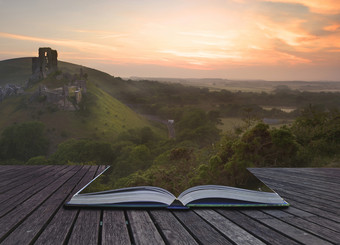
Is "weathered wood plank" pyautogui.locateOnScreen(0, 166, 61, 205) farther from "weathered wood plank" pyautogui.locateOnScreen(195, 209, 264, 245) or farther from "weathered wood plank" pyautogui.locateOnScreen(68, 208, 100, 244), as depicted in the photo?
"weathered wood plank" pyautogui.locateOnScreen(195, 209, 264, 245)

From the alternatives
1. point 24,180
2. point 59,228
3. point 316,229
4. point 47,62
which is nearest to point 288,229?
point 316,229

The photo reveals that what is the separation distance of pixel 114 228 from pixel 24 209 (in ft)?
3.59

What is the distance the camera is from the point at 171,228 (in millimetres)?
2059

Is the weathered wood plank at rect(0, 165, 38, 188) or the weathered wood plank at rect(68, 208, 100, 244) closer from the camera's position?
the weathered wood plank at rect(68, 208, 100, 244)

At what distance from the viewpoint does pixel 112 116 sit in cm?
8538

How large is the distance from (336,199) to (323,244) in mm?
1581

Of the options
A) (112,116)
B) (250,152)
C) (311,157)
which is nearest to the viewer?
(311,157)

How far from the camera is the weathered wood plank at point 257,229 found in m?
1.89

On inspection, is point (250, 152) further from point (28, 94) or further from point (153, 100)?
point (153, 100)

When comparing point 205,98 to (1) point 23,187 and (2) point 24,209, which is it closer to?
(1) point 23,187

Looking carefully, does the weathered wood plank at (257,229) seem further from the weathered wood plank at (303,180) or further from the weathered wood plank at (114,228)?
the weathered wood plank at (303,180)

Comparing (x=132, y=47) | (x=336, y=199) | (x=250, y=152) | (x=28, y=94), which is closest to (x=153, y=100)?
(x=132, y=47)

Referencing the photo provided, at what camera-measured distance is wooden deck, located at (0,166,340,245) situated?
1.88m

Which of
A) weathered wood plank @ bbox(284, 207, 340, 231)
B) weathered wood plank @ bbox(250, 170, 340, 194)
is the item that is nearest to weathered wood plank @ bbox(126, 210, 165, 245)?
weathered wood plank @ bbox(284, 207, 340, 231)
